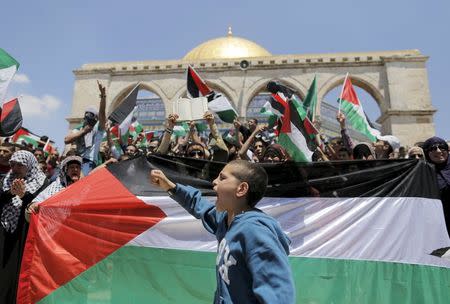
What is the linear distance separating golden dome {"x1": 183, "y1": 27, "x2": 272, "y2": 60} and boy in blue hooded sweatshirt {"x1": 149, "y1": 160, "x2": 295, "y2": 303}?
103ft

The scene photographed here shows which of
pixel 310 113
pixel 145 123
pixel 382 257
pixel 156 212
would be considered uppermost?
pixel 145 123

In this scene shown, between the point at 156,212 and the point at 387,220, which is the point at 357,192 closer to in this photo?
the point at 387,220

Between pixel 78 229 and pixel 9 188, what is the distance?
1.10m

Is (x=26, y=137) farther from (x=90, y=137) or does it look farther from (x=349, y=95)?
(x=349, y=95)

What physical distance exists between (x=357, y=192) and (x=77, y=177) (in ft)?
10.5

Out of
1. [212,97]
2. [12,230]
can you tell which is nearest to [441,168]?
[212,97]

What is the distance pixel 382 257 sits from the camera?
353cm

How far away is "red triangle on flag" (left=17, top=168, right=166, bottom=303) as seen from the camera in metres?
3.53

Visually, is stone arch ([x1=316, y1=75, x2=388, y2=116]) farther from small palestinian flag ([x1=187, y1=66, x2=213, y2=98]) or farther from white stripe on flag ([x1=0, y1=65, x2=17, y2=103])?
white stripe on flag ([x1=0, y1=65, x2=17, y2=103])

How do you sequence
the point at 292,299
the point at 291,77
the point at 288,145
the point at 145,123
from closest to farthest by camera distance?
the point at 292,299 < the point at 288,145 < the point at 291,77 < the point at 145,123

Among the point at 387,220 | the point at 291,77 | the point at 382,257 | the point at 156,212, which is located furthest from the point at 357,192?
the point at 291,77

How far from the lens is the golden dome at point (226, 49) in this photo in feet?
108

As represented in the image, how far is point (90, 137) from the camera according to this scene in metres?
6.29

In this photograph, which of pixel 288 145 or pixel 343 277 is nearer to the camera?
pixel 343 277
